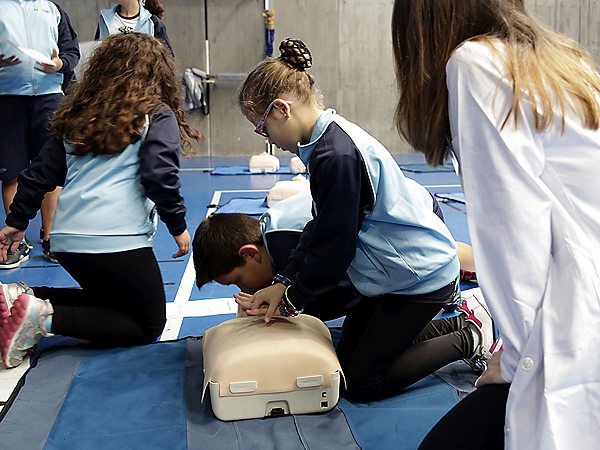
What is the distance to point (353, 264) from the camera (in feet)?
5.21

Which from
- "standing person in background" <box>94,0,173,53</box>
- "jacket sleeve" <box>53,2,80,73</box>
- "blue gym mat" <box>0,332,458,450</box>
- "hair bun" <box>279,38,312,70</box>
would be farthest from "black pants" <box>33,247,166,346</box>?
"standing person in background" <box>94,0,173,53</box>

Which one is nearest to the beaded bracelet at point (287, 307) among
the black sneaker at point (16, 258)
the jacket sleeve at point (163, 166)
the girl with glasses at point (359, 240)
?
the girl with glasses at point (359, 240)

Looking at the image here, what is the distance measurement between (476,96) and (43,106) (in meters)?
2.93

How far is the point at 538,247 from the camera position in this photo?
0.77 metres

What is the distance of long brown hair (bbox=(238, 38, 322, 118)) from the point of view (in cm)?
148

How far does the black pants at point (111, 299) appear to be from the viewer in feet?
6.08

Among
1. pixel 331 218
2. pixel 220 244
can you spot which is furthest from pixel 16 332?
pixel 331 218

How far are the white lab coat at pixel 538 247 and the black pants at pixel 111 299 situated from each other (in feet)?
4.55

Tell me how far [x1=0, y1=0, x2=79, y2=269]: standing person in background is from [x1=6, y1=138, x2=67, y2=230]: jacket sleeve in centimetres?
113

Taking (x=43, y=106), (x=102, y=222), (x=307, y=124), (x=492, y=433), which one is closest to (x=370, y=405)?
(x=492, y=433)

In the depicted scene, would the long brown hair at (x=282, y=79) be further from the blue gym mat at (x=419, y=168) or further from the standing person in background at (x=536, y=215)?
the blue gym mat at (x=419, y=168)

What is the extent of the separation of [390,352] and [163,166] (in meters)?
0.98

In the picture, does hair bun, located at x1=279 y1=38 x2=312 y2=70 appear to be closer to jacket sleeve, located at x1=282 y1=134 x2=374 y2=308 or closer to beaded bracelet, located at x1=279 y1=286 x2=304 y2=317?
jacket sleeve, located at x1=282 y1=134 x2=374 y2=308

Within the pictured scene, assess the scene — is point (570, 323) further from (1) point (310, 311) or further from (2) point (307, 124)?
(1) point (310, 311)
